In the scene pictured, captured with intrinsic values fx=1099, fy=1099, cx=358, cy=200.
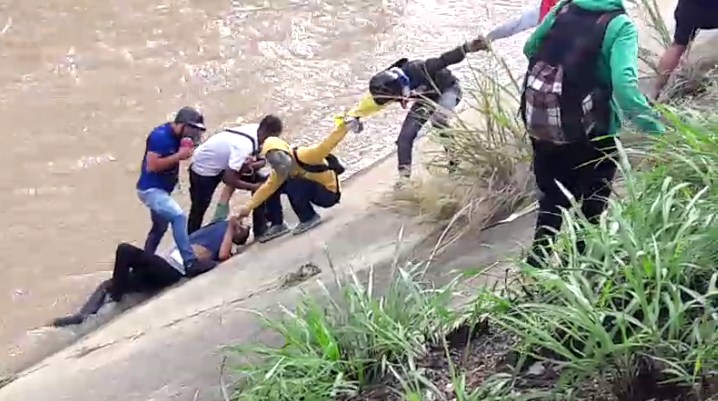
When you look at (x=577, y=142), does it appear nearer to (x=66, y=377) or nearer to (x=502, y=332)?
(x=502, y=332)

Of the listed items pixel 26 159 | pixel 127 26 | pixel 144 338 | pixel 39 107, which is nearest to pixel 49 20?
pixel 127 26

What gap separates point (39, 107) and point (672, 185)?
9549 mm

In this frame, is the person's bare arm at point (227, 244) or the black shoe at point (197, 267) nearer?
the black shoe at point (197, 267)

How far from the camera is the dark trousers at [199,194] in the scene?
8.09 meters

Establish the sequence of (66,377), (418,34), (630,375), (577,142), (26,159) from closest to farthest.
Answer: (630,375)
(577,142)
(66,377)
(26,159)
(418,34)

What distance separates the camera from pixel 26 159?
10.8 metres

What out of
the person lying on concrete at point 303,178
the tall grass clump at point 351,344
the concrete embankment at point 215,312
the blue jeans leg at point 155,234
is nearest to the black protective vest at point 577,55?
the tall grass clump at point 351,344

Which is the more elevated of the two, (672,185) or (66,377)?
(672,185)

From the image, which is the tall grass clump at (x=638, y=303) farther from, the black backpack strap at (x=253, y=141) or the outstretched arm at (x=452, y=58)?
the black backpack strap at (x=253, y=141)

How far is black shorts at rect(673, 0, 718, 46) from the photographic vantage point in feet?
20.9

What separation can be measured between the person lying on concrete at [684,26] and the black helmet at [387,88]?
160 cm

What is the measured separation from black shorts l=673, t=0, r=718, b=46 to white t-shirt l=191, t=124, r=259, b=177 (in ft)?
10.0

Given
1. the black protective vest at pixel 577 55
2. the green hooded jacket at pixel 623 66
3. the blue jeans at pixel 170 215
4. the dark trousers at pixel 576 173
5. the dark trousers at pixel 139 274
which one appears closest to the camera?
the green hooded jacket at pixel 623 66

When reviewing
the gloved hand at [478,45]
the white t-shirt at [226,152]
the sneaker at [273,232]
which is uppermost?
the gloved hand at [478,45]
